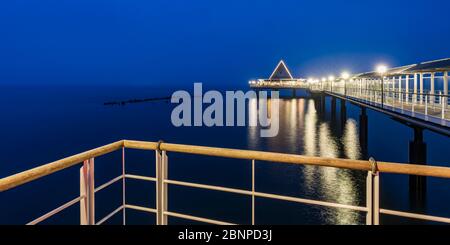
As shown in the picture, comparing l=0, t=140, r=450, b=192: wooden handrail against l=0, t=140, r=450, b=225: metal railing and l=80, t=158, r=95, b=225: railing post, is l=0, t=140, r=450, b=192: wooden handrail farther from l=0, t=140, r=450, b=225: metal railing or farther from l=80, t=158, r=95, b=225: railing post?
l=80, t=158, r=95, b=225: railing post

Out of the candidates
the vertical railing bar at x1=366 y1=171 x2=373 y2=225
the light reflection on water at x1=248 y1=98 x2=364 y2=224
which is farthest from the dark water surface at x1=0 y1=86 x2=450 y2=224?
the vertical railing bar at x1=366 y1=171 x2=373 y2=225

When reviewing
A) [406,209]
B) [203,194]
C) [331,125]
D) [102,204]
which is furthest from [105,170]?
[331,125]

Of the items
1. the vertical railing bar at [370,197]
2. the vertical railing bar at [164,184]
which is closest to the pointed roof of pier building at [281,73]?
the vertical railing bar at [164,184]

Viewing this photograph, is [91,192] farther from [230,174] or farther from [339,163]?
[230,174]

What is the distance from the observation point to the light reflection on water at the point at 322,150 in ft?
77.2

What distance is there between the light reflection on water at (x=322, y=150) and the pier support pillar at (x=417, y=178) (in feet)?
10.3

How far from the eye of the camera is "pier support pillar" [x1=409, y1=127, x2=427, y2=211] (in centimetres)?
1795

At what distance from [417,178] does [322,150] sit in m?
18.1

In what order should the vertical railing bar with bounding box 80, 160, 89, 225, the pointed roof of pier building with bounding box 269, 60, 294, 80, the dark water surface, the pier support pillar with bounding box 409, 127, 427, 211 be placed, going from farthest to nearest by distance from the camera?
the pointed roof of pier building with bounding box 269, 60, 294, 80 < the dark water surface < the pier support pillar with bounding box 409, 127, 427, 211 < the vertical railing bar with bounding box 80, 160, 89, 225

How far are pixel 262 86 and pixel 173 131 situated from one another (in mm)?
46275

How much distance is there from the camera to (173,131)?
54.9 m

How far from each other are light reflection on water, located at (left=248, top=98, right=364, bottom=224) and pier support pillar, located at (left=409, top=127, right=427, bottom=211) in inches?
123

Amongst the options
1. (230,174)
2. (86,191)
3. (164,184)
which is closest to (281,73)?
(230,174)
